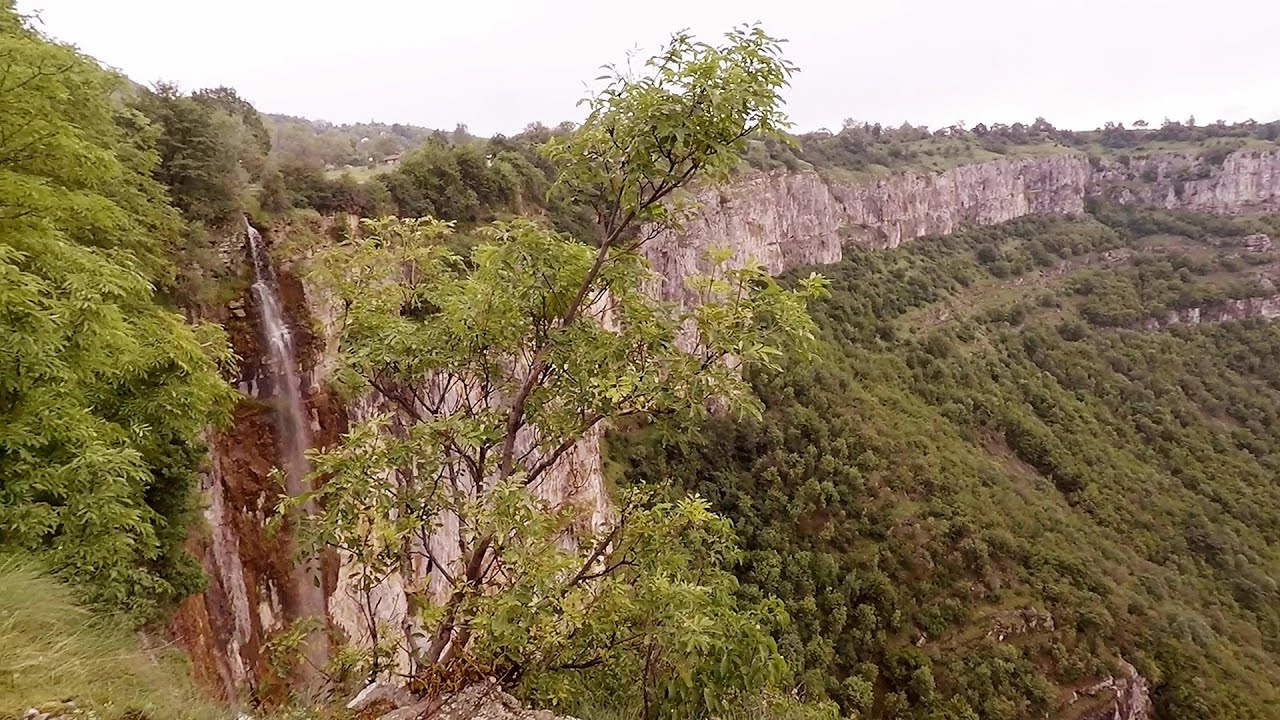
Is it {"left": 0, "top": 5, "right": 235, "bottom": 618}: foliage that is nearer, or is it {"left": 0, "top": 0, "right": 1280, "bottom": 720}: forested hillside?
Result: {"left": 0, "top": 0, "right": 1280, "bottom": 720}: forested hillside

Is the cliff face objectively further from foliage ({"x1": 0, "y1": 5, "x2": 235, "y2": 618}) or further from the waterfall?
foliage ({"x1": 0, "y1": 5, "x2": 235, "y2": 618})

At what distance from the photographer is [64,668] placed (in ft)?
12.6

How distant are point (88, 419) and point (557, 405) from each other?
521 centimetres

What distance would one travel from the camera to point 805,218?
61.5 meters

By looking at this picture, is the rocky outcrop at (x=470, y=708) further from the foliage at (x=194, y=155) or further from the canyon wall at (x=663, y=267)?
the foliage at (x=194, y=155)

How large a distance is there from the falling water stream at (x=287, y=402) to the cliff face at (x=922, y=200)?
1436 cm

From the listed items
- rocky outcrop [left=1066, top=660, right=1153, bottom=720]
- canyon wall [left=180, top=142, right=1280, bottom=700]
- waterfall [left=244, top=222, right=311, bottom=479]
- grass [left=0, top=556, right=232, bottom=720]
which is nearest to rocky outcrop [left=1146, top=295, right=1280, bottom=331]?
canyon wall [left=180, top=142, right=1280, bottom=700]

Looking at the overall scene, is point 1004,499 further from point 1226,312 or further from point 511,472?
point 1226,312

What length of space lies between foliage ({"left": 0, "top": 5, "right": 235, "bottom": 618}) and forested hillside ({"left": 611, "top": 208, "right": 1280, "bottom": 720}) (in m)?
12.0

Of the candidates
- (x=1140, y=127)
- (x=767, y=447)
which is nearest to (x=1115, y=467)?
(x=767, y=447)

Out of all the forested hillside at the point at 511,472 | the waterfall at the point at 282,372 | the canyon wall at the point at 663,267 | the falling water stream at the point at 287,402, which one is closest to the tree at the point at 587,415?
the forested hillside at the point at 511,472

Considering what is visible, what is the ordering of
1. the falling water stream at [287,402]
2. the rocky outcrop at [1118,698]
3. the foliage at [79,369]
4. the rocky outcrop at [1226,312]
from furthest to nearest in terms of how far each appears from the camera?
the rocky outcrop at [1226,312] < the rocky outcrop at [1118,698] < the falling water stream at [287,402] < the foliage at [79,369]

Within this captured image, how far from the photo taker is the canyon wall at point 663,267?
11.8 metres

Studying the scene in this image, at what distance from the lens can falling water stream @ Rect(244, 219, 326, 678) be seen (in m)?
14.0
